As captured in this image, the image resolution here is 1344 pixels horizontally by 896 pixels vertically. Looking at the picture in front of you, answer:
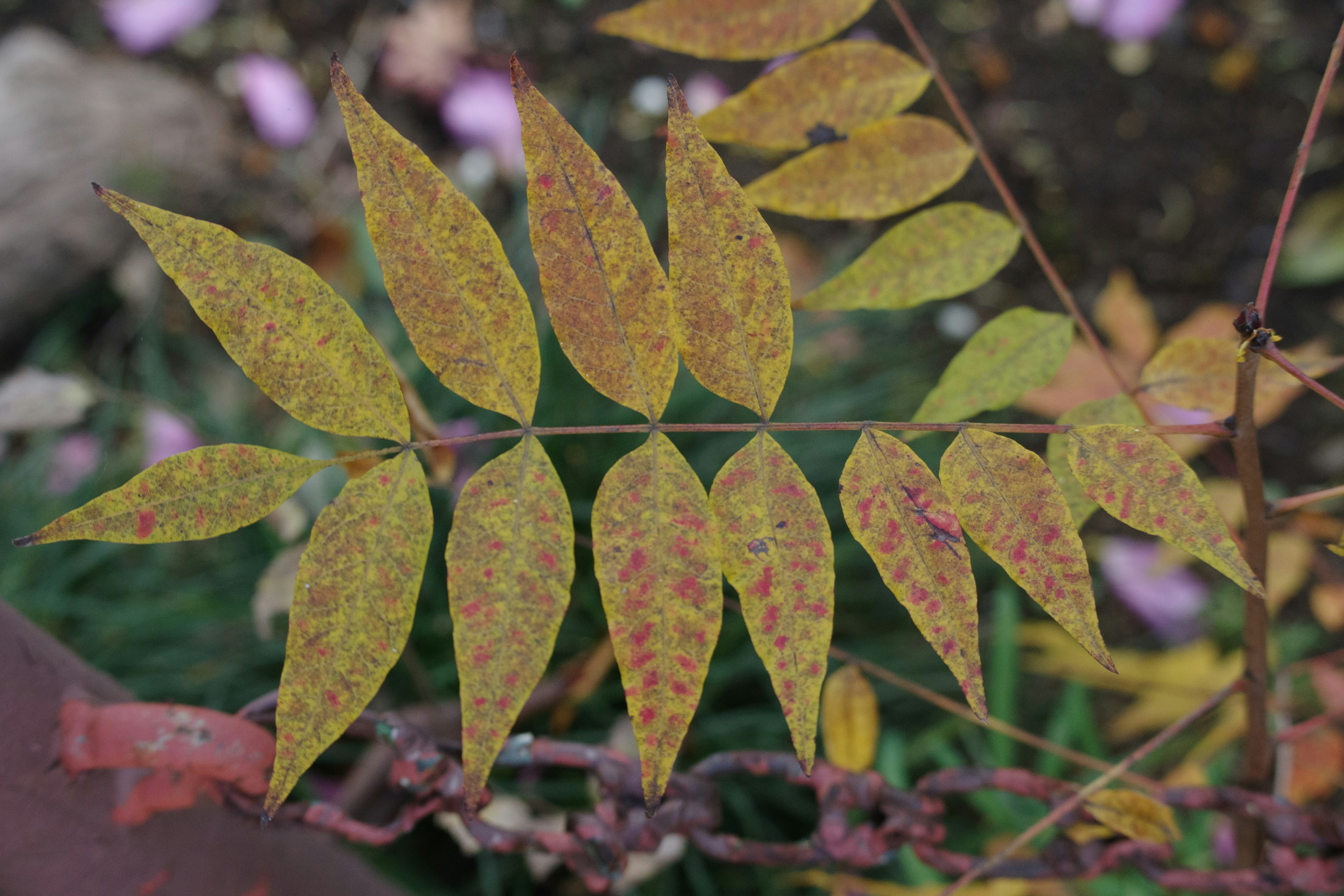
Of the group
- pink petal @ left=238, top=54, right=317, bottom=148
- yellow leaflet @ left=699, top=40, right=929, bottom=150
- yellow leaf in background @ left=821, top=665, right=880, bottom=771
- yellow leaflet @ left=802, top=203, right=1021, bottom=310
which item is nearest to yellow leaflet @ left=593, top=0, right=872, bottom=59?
yellow leaflet @ left=699, top=40, right=929, bottom=150

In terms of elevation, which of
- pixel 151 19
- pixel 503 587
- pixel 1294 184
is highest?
pixel 1294 184

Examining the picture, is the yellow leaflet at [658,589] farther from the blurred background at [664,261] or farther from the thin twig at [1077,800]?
the blurred background at [664,261]

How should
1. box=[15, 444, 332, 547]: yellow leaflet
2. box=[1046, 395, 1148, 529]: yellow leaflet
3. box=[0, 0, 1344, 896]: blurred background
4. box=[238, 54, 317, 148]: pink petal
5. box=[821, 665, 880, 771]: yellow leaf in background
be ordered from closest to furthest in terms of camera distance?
box=[15, 444, 332, 547]: yellow leaflet < box=[1046, 395, 1148, 529]: yellow leaflet < box=[821, 665, 880, 771]: yellow leaf in background < box=[0, 0, 1344, 896]: blurred background < box=[238, 54, 317, 148]: pink petal

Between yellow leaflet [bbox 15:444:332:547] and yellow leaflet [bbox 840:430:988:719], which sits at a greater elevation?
yellow leaflet [bbox 840:430:988:719]

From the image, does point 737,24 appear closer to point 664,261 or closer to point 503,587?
point 503,587

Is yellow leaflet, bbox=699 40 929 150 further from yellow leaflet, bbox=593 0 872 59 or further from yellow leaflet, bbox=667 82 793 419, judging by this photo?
yellow leaflet, bbox=667 82 793 419

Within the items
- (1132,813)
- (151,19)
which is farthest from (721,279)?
(151,19)

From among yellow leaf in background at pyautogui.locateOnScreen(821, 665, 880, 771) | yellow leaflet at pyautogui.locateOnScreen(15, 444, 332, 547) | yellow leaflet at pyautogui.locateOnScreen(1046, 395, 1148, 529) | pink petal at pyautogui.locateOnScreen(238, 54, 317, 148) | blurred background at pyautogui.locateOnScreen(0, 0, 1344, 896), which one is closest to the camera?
yellow leaflet at pyautogui.locateOnScreen(15, 444, 332, 547)

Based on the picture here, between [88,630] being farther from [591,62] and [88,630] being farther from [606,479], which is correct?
[591,62]
